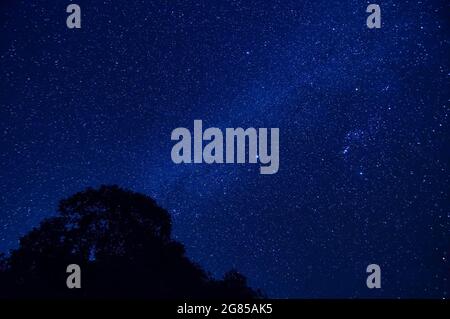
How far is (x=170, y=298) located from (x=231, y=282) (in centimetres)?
43

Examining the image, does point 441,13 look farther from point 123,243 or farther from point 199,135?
point 123,243

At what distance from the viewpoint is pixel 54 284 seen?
3.19 m

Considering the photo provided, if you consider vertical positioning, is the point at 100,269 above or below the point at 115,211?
below

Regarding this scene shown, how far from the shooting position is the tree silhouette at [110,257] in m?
3.21

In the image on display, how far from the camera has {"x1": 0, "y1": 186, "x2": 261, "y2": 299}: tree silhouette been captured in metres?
3.21

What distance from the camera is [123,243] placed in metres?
3.29

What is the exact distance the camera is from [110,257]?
3271 millimetres

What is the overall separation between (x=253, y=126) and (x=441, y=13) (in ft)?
5.17

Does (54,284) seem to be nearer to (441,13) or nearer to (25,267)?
(25,267)

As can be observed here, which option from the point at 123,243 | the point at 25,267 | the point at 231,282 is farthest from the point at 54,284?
the point at 231,282

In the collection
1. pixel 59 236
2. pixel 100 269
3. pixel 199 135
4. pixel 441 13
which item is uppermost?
pixel 441 13
